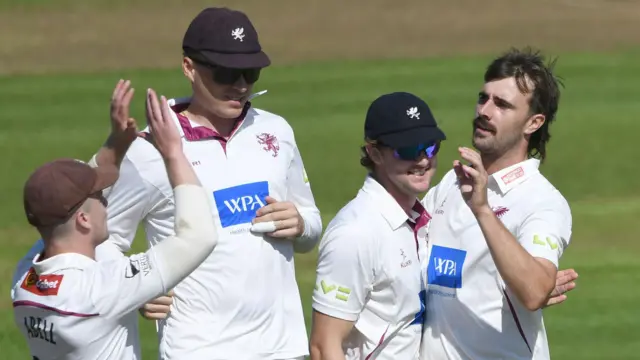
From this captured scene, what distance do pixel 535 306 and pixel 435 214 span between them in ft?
2.43

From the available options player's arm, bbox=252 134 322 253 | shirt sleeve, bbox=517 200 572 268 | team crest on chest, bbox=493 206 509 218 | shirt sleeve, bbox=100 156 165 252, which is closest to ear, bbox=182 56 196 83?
shirt sleeve, bbox=100 156 165 252

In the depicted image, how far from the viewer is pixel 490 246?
15.0ft

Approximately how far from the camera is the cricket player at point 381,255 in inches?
186

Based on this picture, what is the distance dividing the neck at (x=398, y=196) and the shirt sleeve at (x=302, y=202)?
0.38m

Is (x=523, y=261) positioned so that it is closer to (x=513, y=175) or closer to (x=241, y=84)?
(x=513, y=175)

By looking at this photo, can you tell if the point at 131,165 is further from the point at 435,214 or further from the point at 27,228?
the point at 27,228

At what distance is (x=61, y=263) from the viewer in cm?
409

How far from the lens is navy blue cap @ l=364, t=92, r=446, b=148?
189 inches

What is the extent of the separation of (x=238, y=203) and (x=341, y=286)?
557mm

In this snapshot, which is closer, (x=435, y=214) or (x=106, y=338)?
(x=106, y=338)

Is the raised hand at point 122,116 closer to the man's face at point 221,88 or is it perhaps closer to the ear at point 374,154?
the man's face at point 221,88

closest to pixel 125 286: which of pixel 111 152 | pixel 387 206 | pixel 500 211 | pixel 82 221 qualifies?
pixel 82 221

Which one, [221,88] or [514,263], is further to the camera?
[221,88]

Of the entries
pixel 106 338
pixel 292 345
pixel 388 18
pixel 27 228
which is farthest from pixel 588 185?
pixel 106 338
